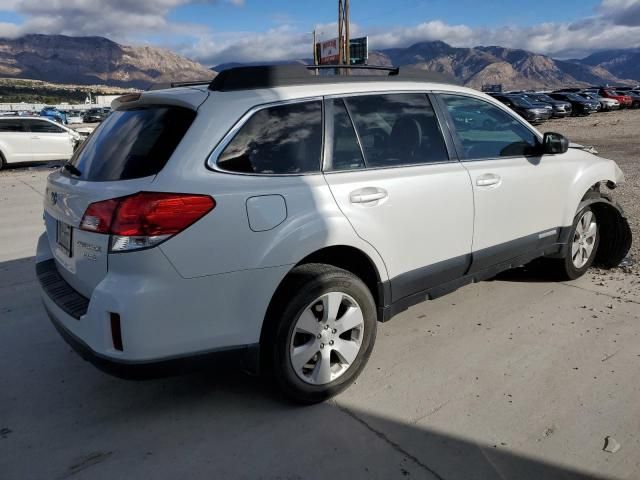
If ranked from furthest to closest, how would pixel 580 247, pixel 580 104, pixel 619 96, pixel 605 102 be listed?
1. pixel 619 96
2. pixel 605 102
3. pixel 580 104
4. pixel 580 247

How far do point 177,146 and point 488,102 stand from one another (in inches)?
97.5

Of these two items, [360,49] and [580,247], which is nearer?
[580,247]

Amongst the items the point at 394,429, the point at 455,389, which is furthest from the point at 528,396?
the point at 394,429

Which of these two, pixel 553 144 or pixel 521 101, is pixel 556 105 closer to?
pixel 521 101

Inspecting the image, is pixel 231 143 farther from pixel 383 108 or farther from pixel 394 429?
pixel 394 429

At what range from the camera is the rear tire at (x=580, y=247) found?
15.0 feet

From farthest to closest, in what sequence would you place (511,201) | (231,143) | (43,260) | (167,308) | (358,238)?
(511,201) < (43,260) < (358,238) < (231,143) < (167,308)

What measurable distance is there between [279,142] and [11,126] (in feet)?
51.8

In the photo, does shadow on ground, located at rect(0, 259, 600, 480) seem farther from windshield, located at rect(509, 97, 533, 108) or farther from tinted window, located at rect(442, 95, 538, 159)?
windshield, located at rect(509, 97, 533, 108)

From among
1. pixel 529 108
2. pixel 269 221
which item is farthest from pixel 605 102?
pixel 269 221

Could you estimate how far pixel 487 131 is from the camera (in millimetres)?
4059

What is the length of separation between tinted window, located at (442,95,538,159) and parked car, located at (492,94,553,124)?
2652 cm

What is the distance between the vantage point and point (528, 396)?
119 inches

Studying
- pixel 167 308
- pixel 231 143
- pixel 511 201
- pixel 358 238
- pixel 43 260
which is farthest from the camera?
pixel 511 201
